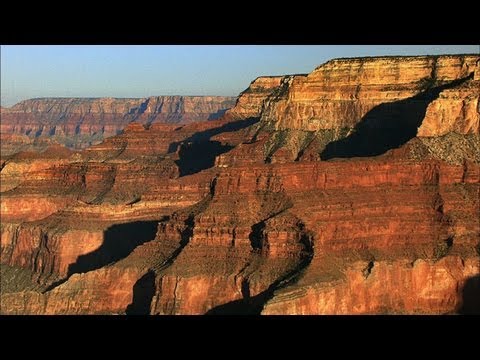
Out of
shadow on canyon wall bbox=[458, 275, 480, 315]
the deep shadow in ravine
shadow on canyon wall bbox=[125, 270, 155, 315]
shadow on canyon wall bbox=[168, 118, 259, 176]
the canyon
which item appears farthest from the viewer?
shadow on canyon wall bbox=[168, 118, 259, 176]

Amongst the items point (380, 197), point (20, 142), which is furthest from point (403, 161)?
point (20, 142)

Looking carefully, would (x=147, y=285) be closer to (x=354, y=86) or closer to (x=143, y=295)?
(x=143, y=295)

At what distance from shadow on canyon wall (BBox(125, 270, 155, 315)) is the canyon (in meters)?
0.13

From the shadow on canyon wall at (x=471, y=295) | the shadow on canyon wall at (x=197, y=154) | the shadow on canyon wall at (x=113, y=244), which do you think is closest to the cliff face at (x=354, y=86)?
the shadow on canyon wall at (x=197, y=154)

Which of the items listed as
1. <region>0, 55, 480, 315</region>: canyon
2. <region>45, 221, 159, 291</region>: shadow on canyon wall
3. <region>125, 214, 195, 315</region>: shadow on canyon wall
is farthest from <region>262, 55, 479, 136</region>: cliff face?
<region>125, 214, 195, 315</region>: shadow on canyon wall

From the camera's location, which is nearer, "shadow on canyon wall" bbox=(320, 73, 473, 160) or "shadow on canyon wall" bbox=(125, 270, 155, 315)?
"shadow on canyon wall" bbox=(125, 270, 155, 315)

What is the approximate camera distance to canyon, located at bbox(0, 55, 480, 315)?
5197 centimetres

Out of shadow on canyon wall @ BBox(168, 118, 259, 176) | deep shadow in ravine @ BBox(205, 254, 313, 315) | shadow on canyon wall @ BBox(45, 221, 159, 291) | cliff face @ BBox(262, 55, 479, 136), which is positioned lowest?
deep shadow in ravine @ BBox(205, 254, 313, 315)

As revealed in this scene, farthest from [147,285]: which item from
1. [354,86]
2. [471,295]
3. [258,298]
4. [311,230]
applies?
[354,86]

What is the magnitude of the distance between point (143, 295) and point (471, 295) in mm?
19128

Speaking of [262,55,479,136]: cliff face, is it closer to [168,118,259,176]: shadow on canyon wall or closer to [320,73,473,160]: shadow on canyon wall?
[320,73,473,160]: shadow on canyon wall
